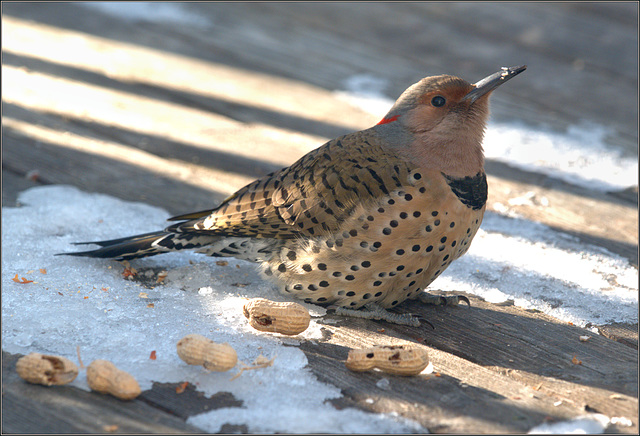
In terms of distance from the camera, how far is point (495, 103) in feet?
15.6

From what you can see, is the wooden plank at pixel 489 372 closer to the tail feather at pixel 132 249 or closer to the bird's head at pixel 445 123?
the bird's head at pixel 445 123

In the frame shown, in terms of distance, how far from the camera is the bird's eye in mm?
2678

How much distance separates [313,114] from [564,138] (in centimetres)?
157

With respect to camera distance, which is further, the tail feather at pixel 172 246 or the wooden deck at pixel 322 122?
the tail feather at pixel 172 246

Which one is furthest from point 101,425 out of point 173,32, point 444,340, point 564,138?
point 173,32

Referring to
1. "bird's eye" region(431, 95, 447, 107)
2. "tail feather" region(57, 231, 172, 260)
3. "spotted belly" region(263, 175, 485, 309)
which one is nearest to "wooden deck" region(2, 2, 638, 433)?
"spotted belly" region(263, 175, 485, 309)

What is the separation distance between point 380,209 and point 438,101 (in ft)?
1.62

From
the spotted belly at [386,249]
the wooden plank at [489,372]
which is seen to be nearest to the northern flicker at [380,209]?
the spotted belly at [386,249]

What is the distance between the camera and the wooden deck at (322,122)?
6.84 ft

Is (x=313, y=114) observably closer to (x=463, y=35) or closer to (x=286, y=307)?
(x=463, y=35)

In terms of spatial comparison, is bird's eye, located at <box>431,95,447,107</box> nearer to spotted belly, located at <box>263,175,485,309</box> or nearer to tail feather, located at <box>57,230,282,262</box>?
spotted belly, located at <box>263,175,485,309</box>

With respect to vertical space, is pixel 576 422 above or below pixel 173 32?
below

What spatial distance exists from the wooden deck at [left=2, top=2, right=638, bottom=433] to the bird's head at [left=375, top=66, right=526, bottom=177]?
1.97 feet

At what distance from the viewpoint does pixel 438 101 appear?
2.68 metres
